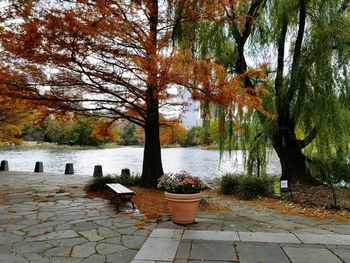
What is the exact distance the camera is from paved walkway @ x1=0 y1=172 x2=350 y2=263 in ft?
13.9

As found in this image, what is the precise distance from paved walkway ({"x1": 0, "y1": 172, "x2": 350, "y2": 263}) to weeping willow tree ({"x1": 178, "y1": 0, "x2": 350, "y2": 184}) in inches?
122

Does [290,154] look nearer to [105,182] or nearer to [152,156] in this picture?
[152,156]

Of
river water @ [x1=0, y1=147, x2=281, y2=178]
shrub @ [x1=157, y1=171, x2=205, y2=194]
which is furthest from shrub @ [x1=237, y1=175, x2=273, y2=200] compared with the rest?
shrub @ [x1=157, y1=171, x2=205, y2=194]

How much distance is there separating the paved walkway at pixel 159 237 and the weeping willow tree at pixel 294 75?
3.09 meters

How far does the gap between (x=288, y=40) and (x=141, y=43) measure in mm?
5117

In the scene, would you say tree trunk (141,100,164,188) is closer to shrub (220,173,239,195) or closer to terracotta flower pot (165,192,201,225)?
shrub (220,173,239,195)

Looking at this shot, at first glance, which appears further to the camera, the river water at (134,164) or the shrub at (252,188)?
the river water at (134,164)

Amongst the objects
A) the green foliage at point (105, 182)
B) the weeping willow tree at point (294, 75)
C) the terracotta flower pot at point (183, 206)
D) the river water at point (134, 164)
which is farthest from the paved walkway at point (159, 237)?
the river water at point (134, 164)

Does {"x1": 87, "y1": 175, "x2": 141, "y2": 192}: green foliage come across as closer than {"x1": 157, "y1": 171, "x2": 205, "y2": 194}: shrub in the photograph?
No

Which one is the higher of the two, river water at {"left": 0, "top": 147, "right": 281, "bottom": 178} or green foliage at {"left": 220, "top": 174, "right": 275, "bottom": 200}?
green foliage at {"left": 220, "top": 174, "right": 275, "bottom": 200}

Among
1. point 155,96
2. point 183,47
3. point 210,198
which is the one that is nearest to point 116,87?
point 155,96

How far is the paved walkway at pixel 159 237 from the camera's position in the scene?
13.9 ft

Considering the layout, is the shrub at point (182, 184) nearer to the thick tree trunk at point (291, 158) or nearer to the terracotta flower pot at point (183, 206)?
the terracotta flower pot at point (183, 206)

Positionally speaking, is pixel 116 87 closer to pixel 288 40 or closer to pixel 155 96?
pixel 155 96
